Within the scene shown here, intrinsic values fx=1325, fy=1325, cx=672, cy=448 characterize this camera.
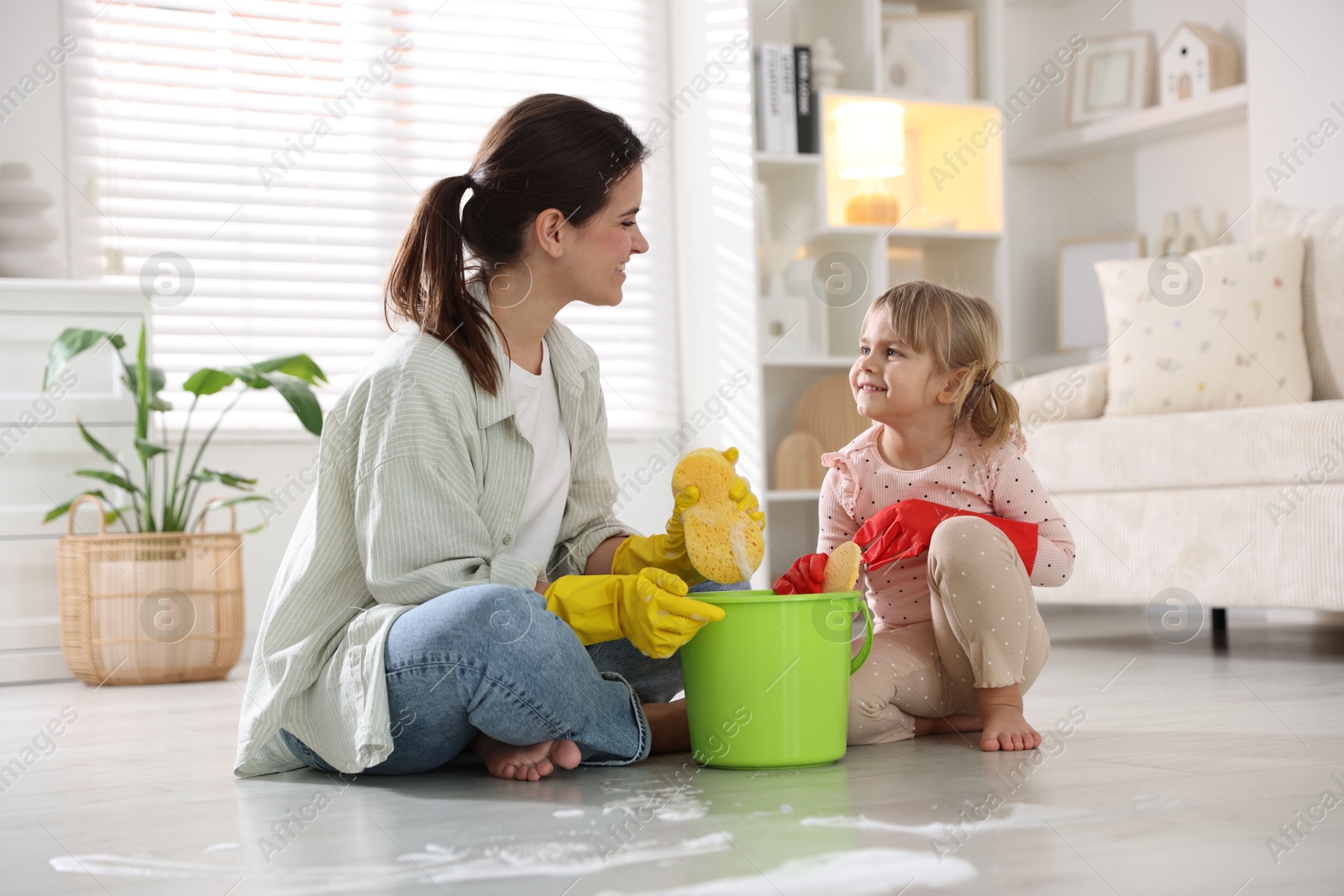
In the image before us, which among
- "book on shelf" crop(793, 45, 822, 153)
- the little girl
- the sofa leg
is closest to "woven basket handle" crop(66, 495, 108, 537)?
the little girl

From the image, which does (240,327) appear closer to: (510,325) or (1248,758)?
(510,325)

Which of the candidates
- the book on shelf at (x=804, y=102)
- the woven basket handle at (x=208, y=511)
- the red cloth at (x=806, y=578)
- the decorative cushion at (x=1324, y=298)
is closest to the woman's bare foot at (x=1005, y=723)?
the red cloth at (x=806, y=578)

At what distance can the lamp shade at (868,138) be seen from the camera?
136 inches

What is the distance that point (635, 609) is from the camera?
1273 mm

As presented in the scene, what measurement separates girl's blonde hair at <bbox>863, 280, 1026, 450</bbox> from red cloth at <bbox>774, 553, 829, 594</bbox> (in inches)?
12.0

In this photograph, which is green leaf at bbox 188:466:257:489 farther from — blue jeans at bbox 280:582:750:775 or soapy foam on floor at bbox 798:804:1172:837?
soapy foam on floor at bbox 798:804:1172:837

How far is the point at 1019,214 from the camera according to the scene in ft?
12.8

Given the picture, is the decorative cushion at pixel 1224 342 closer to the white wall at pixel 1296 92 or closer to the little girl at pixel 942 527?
the white wall at pixel 1296 92

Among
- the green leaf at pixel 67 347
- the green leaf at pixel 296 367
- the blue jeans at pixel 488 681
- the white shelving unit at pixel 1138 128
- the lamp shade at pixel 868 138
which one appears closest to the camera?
the blue jeans at pixel 488 681

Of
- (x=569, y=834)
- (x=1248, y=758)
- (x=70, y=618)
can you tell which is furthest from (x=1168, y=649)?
(x=70, y=618)

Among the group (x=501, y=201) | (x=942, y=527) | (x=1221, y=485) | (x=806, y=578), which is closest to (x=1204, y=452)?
(x=1221, y=485)

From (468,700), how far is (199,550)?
1.64 m

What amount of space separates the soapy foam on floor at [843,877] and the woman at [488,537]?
36cm

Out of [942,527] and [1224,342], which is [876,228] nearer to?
[1224,342]
